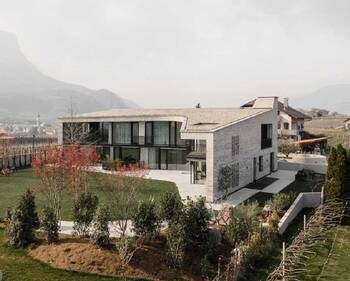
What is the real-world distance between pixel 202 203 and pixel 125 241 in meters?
4.06

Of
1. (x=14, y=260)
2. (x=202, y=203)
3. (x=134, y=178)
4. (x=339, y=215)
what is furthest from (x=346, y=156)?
(x=14, y=260)

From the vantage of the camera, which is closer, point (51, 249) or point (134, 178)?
point (51, 249)

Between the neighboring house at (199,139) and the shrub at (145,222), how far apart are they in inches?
429

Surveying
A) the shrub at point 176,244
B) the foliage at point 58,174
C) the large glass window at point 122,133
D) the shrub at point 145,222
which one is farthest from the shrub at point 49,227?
the large glass window at point 122,133

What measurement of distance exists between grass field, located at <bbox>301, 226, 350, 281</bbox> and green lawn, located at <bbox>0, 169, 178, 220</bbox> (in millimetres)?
11587

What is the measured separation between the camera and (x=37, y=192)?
91.1 ft

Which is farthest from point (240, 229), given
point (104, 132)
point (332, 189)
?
point (104, 132)

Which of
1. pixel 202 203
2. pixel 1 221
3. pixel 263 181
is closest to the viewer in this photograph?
pixel 202 203

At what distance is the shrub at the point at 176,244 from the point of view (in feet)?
50.6

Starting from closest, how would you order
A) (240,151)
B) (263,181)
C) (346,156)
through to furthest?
(346,156) < (240,151) < (263,181)

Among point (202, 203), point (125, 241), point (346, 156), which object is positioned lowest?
point (125, 241)

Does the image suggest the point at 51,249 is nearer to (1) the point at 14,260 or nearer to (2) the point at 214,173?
(1) the point at 14,260

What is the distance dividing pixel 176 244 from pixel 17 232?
7.33m

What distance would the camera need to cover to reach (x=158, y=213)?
1778cm
